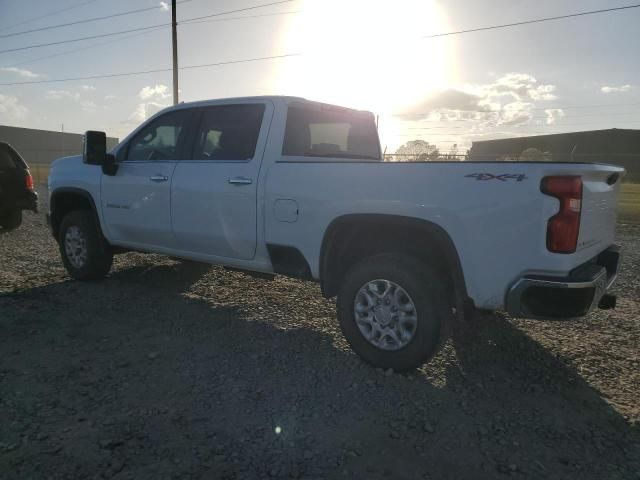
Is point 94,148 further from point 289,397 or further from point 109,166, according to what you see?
point 289,397

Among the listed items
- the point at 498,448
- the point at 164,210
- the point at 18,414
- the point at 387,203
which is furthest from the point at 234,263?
the point at 498,448

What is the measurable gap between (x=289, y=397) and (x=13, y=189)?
26.7 ft

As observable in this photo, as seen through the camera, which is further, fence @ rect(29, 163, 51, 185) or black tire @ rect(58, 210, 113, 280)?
fence @ rect(29, 163, 51, 185)

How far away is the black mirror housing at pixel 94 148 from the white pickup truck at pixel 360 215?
0.04 ft

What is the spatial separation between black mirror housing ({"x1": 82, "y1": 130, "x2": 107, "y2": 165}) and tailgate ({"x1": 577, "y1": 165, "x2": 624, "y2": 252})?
4.43 metres

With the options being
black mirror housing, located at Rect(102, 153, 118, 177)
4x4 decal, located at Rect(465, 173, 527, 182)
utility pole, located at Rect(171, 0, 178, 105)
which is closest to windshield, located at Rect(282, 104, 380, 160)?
4x4 decal, located at Rect(465, 173, 527, 182)

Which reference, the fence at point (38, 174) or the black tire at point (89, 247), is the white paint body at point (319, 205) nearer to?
the black tire at point (89, 247)

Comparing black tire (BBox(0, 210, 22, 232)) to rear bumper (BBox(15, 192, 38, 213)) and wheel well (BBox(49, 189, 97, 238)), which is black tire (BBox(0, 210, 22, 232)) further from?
wheel well (BBox(49, 189, 97, 238))

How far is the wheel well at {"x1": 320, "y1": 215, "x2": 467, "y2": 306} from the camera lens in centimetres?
303

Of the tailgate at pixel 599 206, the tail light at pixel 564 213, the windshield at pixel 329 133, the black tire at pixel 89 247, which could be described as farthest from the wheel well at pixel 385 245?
the black tire at pixel 89 247

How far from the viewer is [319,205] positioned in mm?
3490

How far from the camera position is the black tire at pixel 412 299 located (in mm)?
3117

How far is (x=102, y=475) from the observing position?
221cm

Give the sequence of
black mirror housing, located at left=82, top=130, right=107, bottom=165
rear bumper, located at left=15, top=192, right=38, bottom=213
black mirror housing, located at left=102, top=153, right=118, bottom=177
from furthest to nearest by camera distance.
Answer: rear bumper, located at left=15, top=192, right=38, bottom=213 → black mirror housing, located at left=102, top=153, right=118, bottom=177 → black mirror housing, located at left=82, top=130, right=107, bottom=165
